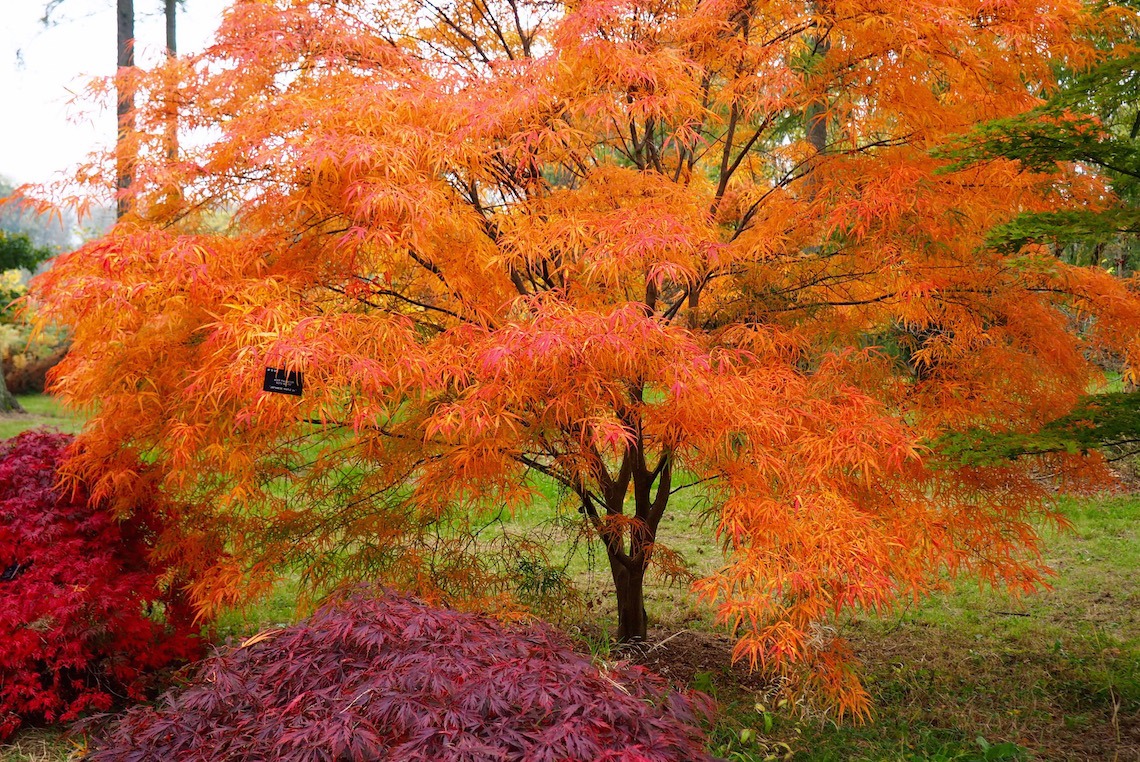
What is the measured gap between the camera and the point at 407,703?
2213mm

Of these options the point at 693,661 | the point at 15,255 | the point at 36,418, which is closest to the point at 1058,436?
the point at 693,661

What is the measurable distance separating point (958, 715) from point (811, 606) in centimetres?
219

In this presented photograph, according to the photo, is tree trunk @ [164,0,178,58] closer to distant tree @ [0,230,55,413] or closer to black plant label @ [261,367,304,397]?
distant tree @ [0,230,55,413]

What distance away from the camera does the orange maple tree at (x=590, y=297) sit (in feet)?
10.2

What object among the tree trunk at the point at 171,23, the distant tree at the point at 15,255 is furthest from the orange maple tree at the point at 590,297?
the distant tree at the point at 15,255

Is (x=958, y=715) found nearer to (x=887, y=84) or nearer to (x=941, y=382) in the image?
(x=941, y=382)

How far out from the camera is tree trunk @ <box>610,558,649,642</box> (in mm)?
4891

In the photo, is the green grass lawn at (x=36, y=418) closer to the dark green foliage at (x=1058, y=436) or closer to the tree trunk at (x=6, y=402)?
the tree trunk at (x=6, y=402)

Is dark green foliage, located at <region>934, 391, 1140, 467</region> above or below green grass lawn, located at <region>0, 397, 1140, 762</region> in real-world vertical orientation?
above

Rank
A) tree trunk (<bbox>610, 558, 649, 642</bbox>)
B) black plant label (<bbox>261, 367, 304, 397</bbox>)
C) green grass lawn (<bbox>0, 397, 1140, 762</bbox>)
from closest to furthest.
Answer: black plant label (<bbox>261, 367, 304, 397</bbox>) → green grass lawn (<bbox>0, 397, 1140, 762</bbox>) → tree trunk (<bbox>610, 558, 649, 642</bbox>)

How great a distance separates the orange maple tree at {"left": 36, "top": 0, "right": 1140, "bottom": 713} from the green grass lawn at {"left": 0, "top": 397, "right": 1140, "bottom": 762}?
51 cm

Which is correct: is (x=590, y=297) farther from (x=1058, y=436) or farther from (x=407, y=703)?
(x=407, y=703)

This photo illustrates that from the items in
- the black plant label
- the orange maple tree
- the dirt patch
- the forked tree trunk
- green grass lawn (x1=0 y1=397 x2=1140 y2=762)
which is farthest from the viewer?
the dirt patch

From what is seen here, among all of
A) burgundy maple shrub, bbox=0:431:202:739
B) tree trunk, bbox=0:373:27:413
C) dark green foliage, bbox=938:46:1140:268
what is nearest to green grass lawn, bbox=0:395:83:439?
tree trunk, bbox=0:373:27:413
